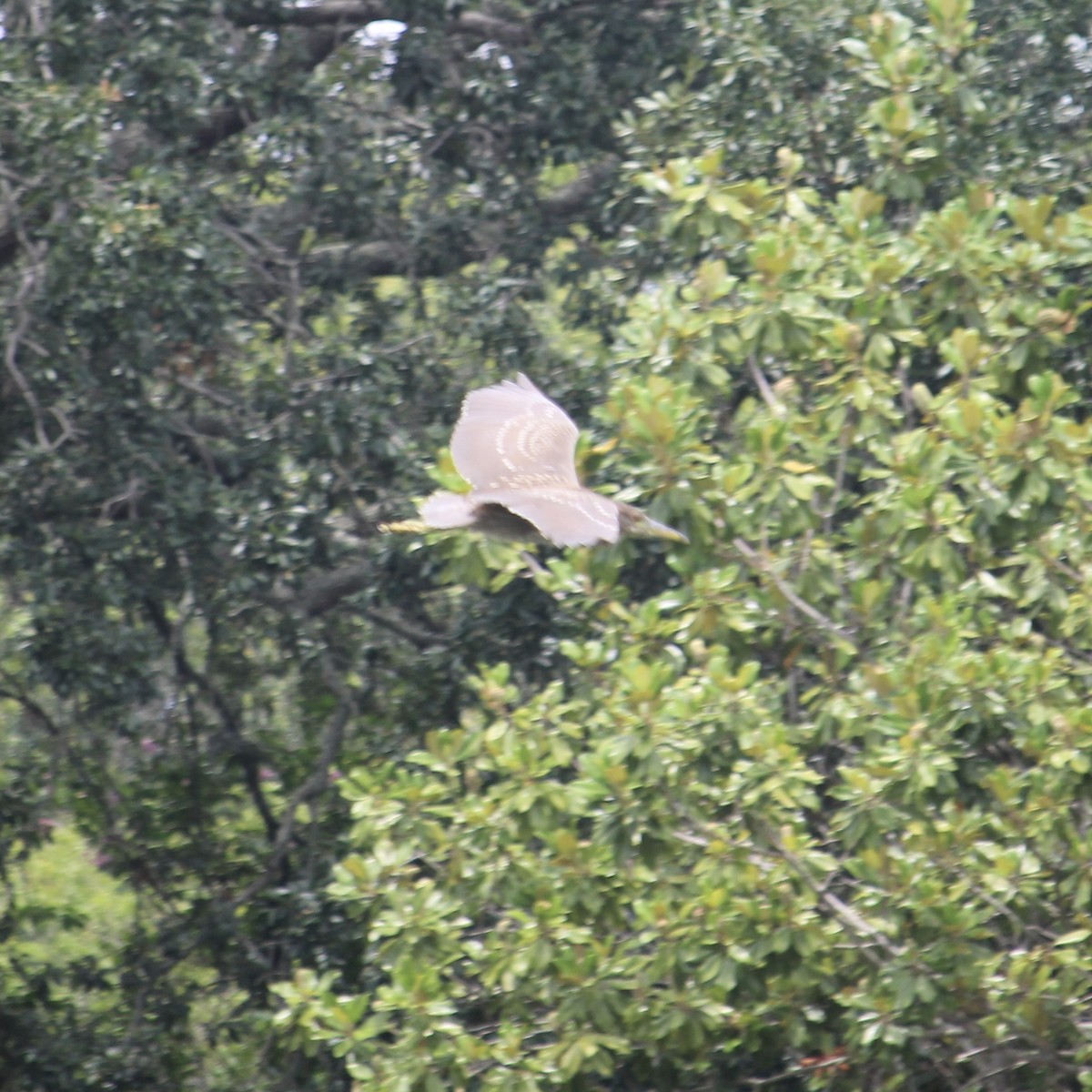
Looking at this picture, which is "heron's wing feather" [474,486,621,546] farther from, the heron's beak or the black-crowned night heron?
the heron's beak

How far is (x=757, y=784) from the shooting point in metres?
5.31

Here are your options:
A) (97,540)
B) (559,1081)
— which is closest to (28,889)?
(97,540)

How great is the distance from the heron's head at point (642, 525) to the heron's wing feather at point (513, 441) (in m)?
0.16

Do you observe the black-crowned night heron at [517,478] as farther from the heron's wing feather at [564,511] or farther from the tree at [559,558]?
the tree at [559,558]

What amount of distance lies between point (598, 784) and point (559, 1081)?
32.7 inches

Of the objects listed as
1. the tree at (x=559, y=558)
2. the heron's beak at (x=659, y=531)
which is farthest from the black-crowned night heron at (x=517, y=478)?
the tree at (x=559, y=558)

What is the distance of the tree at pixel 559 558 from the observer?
5.29 meters

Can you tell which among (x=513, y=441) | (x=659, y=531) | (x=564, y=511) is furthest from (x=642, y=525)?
(x=564, y=511)

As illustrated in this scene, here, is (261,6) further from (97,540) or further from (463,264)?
(97,540)

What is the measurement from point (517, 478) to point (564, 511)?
0.59m

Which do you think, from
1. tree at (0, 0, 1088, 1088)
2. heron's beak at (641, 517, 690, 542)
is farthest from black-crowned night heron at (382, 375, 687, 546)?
tree at (0, 0, 1088, 1088)

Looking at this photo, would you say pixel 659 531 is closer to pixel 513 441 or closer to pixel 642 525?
pixel 642 525

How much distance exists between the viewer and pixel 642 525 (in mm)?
5441

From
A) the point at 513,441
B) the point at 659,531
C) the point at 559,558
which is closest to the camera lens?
the point at 659,531
